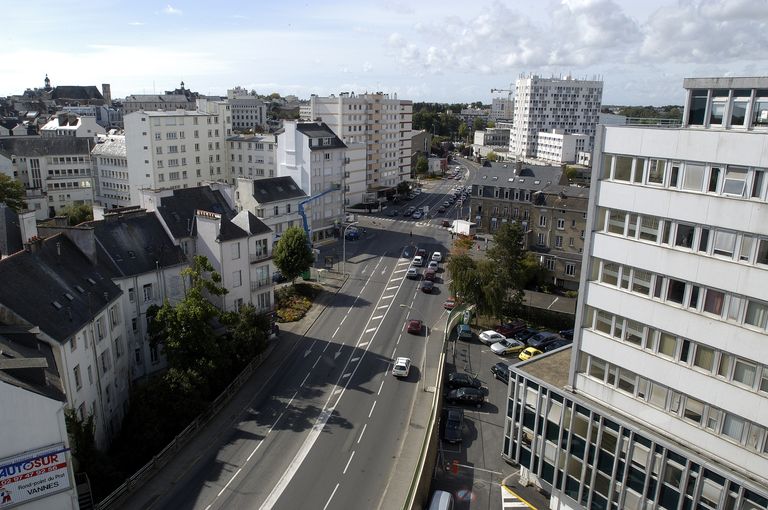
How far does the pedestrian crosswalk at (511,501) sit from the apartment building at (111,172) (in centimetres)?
8683

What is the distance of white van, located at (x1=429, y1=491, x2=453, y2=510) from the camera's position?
102 feet

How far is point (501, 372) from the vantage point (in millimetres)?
47594

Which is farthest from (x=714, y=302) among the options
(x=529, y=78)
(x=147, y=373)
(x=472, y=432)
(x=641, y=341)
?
(x=529, y=78)

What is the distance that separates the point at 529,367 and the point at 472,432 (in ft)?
29.8

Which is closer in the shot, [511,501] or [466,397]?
[511,501]

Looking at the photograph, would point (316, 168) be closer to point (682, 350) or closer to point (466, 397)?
point (466, 397)

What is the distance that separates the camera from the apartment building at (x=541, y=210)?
230ft

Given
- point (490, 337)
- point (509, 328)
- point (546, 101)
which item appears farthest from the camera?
point (546, 101)

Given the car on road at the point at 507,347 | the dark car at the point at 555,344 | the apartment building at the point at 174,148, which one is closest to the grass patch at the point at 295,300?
the car on road at the point at 507,347

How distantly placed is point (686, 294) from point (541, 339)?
2959 centimetres

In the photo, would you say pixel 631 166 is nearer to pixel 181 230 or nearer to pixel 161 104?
pixel 181 230

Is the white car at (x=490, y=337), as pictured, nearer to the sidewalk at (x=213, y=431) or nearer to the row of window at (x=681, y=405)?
the sidewalk at (x=213, y=431)

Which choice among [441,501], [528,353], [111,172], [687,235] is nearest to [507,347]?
[528,353]

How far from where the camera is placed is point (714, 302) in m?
24.5
